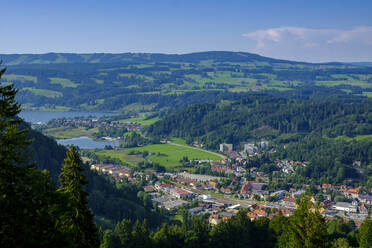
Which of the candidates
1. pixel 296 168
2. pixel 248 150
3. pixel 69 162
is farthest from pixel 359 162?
pixel 69 162

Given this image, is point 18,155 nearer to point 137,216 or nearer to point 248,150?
point 137,216

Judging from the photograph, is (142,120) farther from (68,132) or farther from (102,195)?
(102,195)

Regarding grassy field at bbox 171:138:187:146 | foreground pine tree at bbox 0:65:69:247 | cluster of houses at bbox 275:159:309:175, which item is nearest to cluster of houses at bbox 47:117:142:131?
grassy field at bbox 171:138:187:146

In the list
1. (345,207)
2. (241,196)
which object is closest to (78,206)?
(241,196)

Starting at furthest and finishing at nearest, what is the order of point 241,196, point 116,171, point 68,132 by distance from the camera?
1. point 68,132
2. point 116,171
3. point 241,196

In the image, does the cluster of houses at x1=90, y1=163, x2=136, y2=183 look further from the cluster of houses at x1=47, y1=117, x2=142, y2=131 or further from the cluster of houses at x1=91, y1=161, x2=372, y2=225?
the cluster of houses at x1=47, y1=117, x2=142, y2=131

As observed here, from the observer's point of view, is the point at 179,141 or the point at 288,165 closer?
the point at 288,165

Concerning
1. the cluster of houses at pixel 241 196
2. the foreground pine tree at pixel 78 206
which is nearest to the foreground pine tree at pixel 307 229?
the foreground pine tree at pixel 78 206

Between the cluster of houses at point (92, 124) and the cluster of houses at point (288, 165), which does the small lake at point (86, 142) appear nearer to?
the cluster of houses at point (92, 124)
